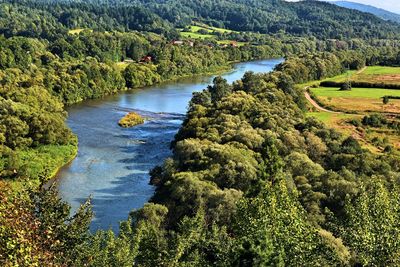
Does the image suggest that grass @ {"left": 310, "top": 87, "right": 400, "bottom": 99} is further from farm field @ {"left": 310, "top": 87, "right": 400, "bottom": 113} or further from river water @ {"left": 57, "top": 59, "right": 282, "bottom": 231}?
river water @ {"left": 57, "top": 59, "right": 282, "bottom": 231}

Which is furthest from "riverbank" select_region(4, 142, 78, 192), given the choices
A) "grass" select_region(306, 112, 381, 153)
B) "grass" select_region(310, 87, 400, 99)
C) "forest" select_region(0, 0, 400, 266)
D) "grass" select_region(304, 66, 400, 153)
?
"grass" select_region(310, 87, 400, 99)

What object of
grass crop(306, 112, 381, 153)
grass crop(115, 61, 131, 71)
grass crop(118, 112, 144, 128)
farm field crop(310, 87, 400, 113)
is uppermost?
farm field crop(310, 87, 400, 113)

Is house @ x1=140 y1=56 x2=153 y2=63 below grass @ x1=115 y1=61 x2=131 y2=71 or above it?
above

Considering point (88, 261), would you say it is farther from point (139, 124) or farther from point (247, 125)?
point (139, 124)

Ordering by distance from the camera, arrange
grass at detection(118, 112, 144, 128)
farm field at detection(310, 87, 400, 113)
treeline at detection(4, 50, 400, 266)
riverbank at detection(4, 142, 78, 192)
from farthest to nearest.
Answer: farm field at detection(310, 87, 400, 113)
grass at detection(118, 112, 144, 128)
riverbank at detection(4, 142, 78, 192)
treeline at detection(4, 50, 400, 266)

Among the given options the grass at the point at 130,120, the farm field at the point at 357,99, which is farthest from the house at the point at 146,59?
the grass at the point at 130,120

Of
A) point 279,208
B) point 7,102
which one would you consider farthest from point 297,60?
point 279,208

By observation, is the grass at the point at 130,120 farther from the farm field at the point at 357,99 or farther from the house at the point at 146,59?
the house at the point at 146,59
